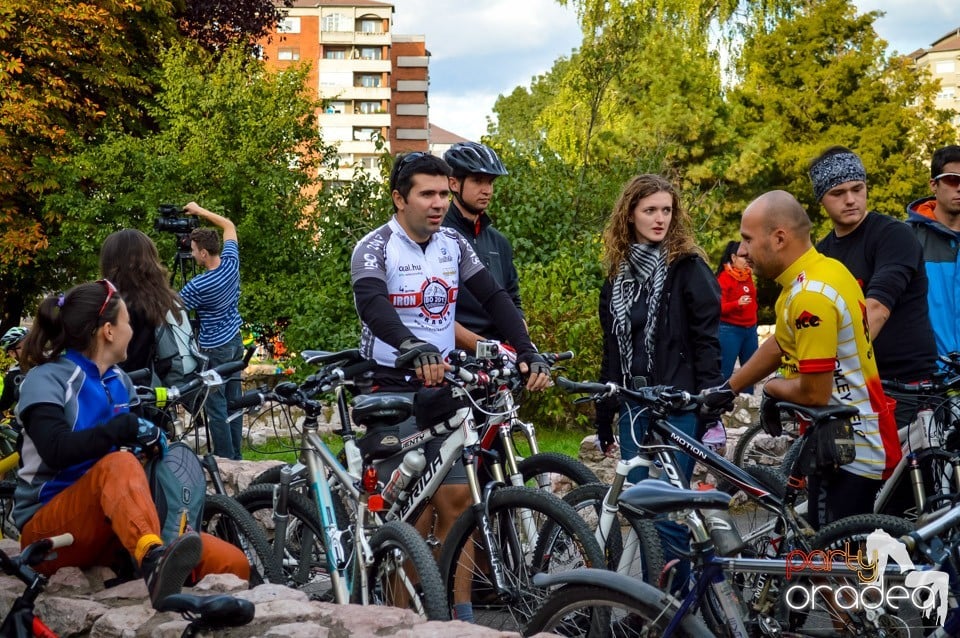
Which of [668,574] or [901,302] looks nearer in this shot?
[668,574]

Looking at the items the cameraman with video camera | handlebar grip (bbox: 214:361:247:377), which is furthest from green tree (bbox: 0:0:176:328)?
handlebar grip (bbox: 214:361:247:377)

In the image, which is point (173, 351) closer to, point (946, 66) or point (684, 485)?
point (684, 485)

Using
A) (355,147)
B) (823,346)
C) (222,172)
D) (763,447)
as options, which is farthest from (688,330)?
(355,147)

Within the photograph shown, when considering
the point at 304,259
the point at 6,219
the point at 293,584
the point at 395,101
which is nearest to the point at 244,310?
the point at 304,259

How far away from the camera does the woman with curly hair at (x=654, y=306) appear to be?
527 centimetres

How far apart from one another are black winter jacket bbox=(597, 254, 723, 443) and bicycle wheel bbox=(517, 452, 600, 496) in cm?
31

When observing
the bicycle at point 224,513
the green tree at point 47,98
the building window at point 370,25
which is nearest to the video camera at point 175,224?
the bicycle at point 224,513

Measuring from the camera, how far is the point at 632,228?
18.3 feet

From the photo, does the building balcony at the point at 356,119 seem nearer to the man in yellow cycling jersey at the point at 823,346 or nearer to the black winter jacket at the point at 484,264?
the black winter jacket at the point at 484,264

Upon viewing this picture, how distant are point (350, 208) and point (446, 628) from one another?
10100mm

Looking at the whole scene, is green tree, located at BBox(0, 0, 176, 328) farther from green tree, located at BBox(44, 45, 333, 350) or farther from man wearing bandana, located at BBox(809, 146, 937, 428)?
man wearing bandana, located at BBox(809, 146, 937, 428)

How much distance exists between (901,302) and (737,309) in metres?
5.20

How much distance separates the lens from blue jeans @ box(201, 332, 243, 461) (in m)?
8.64

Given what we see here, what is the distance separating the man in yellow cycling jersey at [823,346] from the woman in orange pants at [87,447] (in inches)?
87.4
